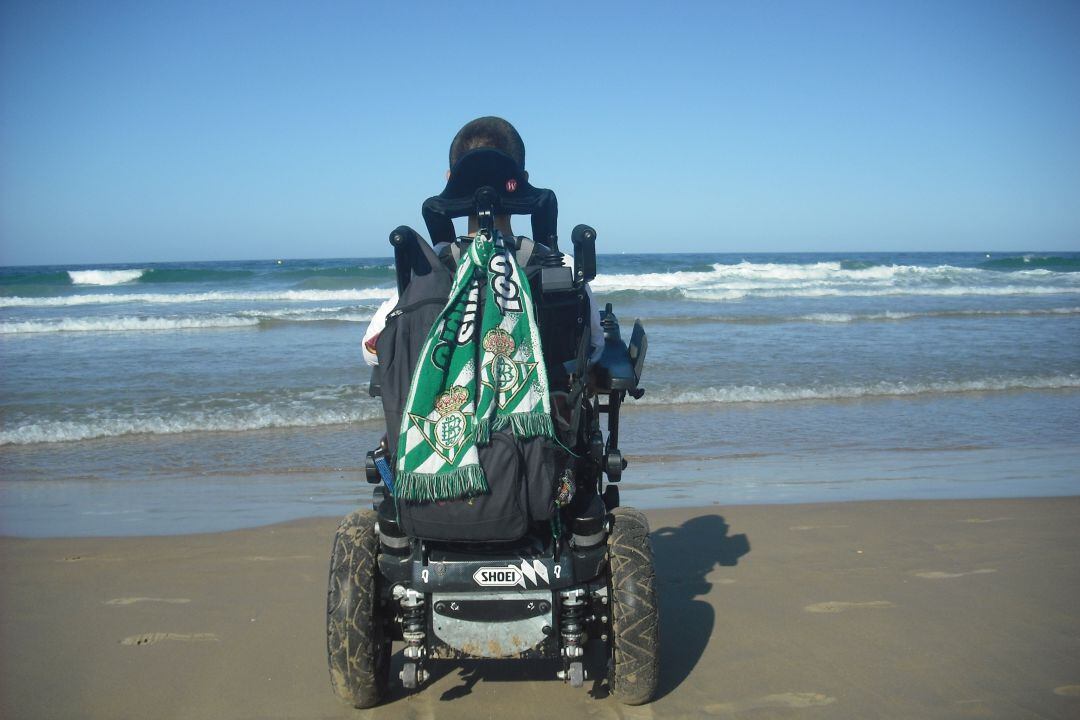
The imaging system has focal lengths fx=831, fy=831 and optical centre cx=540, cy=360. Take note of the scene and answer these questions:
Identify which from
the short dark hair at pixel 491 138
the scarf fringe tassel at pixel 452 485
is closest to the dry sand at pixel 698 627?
the scarf fringe tassel at pixel 452 485

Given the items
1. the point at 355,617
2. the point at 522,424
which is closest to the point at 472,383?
the point at 522,424

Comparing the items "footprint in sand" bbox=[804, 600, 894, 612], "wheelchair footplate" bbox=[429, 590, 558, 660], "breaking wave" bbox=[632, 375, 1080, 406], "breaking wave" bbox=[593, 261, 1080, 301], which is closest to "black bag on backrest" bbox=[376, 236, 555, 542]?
"wheelchair footplate" bbox=[429, 590, 558, 660]

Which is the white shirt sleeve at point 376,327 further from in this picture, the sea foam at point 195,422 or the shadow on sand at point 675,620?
the sea foam at point 195,422

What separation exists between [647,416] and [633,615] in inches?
244

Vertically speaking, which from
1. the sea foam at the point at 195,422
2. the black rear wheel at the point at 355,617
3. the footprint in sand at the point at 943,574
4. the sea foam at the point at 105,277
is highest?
the sea foam at the point at 105,277

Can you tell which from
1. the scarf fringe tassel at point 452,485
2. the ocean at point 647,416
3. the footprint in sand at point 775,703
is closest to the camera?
the scarf fringe tassel at point 452,485

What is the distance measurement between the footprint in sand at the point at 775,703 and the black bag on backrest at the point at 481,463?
3.63ft

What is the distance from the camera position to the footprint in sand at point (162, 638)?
3452mm

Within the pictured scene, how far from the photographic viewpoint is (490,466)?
91.2 inches

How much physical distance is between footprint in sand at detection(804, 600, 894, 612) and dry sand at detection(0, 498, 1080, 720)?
0.01 metres

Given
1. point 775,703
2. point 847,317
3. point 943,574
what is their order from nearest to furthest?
point 775,703
point 943,574
point 847,317

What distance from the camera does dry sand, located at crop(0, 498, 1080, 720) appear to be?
9.57 ft

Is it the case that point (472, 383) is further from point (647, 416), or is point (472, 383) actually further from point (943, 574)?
point (647, 416)

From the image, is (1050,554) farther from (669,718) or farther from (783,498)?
(669,718)
